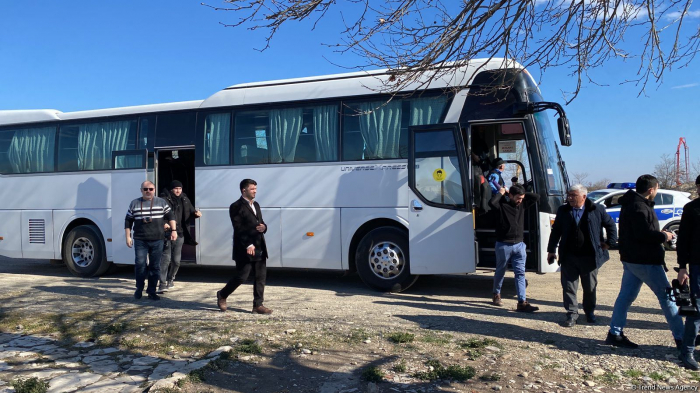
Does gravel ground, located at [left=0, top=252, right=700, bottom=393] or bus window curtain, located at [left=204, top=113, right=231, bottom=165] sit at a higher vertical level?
bus window curtain, located at [left=204, top=113, right=231, bottom=165]

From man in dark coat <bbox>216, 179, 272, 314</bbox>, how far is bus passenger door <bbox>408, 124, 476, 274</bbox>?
2619 millimetres

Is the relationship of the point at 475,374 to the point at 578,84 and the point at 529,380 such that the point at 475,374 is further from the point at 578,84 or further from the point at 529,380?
the point at 578,84

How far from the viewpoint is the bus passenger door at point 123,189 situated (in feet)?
36.9

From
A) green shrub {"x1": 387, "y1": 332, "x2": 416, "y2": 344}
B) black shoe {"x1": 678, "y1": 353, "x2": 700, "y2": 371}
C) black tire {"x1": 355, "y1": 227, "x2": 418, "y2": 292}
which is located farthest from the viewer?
black tire {"x1": 355, "y1": 227, "x2": 418, "y2": 292}

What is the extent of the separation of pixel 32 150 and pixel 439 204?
9166 mm

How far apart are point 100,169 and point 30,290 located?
283 centimetres

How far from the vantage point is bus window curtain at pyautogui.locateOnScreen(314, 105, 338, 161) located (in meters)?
9.78

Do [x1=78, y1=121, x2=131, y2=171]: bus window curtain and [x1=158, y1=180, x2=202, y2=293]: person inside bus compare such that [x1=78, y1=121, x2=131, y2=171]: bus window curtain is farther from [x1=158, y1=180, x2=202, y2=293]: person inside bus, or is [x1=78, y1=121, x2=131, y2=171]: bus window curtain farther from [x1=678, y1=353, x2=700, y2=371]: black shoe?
[x1=678, y1=353, x2=700, y2=371]: black shoe

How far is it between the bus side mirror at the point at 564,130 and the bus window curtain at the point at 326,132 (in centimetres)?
360

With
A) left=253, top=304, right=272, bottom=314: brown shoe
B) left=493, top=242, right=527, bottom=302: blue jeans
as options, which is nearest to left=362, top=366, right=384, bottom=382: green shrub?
left=253, top=304, right=272, bottom=314: brown shoe

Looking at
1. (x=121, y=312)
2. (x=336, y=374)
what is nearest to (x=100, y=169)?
(x=121, y=312)

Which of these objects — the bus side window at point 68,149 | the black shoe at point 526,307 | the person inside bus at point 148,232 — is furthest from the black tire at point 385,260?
the bus side window at point 68,149

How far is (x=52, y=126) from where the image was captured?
1231 centimetres

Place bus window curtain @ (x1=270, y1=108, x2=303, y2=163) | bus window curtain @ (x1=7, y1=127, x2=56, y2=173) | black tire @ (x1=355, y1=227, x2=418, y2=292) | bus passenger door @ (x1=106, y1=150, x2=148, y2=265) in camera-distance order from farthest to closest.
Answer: bus window curtain @ (x1=7, y1=127, x2=56, y2=173) → bus passenger door @ (x1=106, y1=150, x2=148, y2=265) → bus window curtain @ (x1=270, y1=108, x2=303, y2=163) → black tire @ (x1=355, y1=227, x2=418, y2=292)
